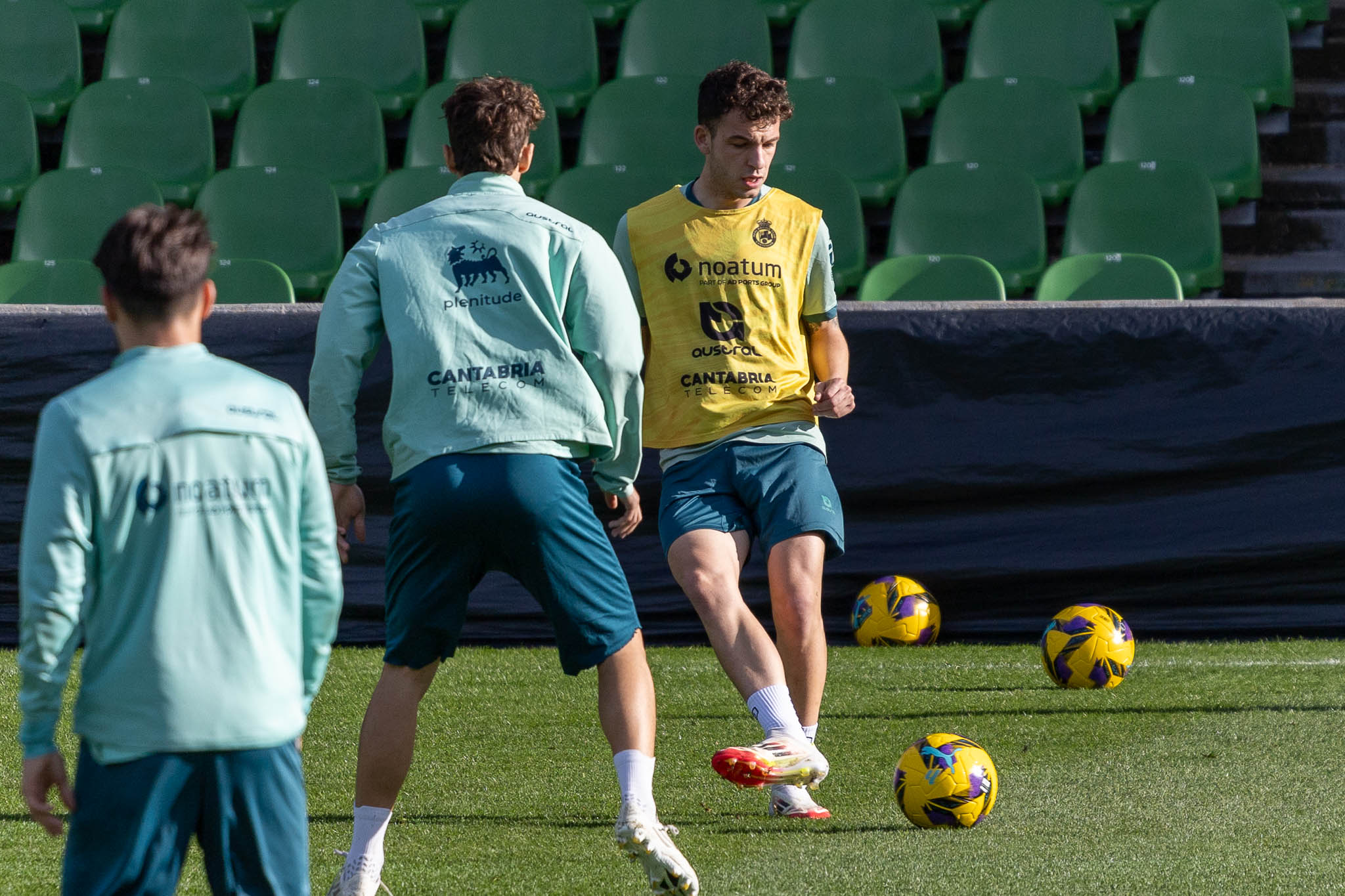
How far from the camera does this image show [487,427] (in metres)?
3.60

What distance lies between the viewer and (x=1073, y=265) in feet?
30.4

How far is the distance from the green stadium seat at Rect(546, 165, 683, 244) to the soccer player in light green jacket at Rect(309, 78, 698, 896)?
20.1 ft

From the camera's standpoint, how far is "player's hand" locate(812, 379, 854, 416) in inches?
184

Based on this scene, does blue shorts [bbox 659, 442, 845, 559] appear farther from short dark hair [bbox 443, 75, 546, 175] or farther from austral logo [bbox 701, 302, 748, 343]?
short dark hair [bbox 443, 75, 546, 175]

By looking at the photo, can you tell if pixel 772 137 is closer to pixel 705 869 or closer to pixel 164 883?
pixel 705 869

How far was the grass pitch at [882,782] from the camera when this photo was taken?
3951mm

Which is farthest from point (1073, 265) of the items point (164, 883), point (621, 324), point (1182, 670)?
point (164, 883)

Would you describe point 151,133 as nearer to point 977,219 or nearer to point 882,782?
point 977,219

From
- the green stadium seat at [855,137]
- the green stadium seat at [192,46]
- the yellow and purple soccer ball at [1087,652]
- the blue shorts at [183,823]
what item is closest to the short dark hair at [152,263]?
the blue shorts at [183,823]

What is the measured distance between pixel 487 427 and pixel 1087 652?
3518 mm

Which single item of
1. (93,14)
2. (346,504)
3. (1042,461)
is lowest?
(1042,461)

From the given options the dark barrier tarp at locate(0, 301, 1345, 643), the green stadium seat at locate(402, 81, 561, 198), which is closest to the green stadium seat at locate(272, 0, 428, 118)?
the green stadium seat at locate(402, 81, 561, 198)

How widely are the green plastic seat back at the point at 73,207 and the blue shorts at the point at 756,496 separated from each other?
6517 millimetres

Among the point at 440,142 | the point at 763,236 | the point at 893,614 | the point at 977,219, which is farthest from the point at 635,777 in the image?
the point at 440,142
